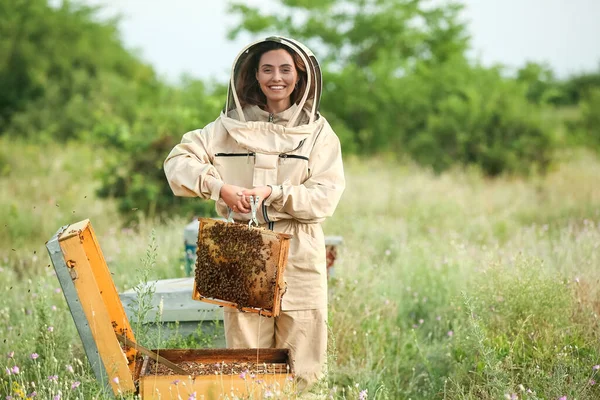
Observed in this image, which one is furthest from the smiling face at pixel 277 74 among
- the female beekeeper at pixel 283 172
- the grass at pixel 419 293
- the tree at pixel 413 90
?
the tree at pixel 413 90

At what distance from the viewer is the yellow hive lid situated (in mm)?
2869

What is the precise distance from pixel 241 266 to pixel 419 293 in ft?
9.00

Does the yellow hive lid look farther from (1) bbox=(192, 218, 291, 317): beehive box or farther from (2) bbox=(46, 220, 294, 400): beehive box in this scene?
(1) bbox=(192, 218, 291, 317): beehive box

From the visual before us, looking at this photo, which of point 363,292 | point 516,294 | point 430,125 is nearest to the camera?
point 516,294

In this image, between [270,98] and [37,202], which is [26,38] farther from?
[270,98]

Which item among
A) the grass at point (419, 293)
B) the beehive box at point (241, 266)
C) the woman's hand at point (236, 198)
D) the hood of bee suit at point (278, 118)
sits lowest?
→ the grass at point (419, 293)

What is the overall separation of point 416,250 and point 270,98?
11.2ft

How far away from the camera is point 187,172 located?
3.33 metres

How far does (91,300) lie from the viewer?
2926 mm

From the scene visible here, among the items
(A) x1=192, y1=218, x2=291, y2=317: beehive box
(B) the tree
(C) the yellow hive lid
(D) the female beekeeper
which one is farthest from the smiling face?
(B) the tree

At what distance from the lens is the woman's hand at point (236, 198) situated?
10.4 ft

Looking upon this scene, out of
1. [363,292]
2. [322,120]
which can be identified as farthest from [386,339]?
[322,120]

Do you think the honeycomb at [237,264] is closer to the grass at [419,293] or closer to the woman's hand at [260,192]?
the woman's hand at [260,192]

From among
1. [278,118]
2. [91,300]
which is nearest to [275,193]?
[278,118]
